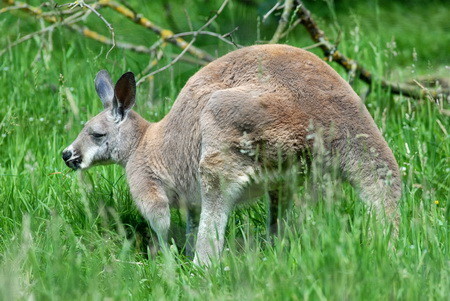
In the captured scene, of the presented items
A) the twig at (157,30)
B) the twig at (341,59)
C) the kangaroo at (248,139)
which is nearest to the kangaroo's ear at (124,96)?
the kangaroo at (248,139)

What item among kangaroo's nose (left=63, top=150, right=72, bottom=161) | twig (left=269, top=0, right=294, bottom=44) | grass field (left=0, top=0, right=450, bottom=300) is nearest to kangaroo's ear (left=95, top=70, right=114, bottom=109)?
grass field (left=0, top=0, right=450, bottom=300)

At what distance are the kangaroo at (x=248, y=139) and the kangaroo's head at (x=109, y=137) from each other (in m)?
0.25

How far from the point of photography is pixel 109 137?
18.7 feet

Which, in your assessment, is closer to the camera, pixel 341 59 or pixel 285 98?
pixel 285 98

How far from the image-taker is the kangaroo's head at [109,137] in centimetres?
566

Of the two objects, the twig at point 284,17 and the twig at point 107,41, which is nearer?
the twig at point 284,17

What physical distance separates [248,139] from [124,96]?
1.31m

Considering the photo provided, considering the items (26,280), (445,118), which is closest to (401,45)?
(445,118)

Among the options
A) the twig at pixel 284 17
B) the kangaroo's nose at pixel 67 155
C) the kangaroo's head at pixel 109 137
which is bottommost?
the kangaroo's nose at pixel 67 155

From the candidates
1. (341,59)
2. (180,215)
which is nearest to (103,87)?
(180,215)

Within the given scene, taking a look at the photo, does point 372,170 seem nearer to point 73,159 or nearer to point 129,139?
point 129,139

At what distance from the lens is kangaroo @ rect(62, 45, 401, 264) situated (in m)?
4.60

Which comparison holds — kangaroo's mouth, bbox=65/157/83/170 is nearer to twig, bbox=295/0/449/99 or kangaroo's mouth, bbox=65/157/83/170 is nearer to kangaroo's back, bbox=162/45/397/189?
kangaroo's back, bbox=162/45/397/189

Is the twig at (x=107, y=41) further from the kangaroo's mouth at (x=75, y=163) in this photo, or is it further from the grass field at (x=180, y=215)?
the kangaroo's mouth at (x=75, y=163)
